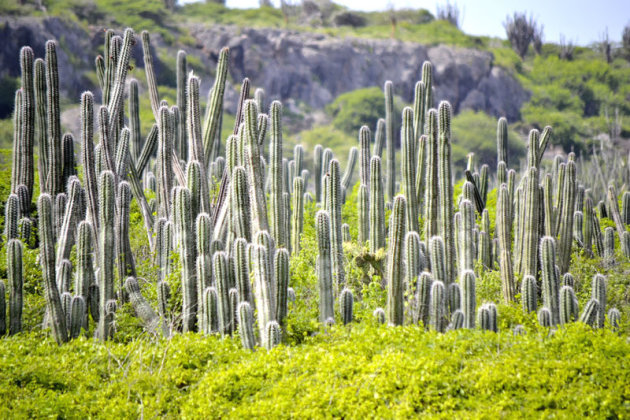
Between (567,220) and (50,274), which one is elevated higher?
(567,220)

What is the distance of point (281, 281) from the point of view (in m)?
7.09

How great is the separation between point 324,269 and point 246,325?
117 cm

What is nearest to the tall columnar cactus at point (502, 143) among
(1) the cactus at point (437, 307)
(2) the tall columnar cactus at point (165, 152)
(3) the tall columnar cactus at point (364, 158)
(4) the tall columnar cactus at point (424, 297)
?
(3) the tall columnar cactus at point (364, 158)

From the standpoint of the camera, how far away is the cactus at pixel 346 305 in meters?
7.33

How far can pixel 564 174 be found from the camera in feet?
33.8

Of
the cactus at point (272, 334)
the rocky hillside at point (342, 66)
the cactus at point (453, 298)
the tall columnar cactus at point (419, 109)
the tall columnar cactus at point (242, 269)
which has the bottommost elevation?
the cactus at point (272, 334)

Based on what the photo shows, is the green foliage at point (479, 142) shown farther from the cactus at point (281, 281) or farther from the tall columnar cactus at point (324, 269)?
the cactus at point (281, 281)

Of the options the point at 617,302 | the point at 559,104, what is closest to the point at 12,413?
the point at 617,302

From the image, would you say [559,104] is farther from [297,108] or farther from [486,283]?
[486,283]

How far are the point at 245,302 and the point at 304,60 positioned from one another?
152 ft

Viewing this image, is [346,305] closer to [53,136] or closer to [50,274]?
[50,274]

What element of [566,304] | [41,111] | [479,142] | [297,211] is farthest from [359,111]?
[566,304]

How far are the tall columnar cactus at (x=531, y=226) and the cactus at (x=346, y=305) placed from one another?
2.94 meters

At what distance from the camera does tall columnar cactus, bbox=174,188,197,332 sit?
755 centimetres
